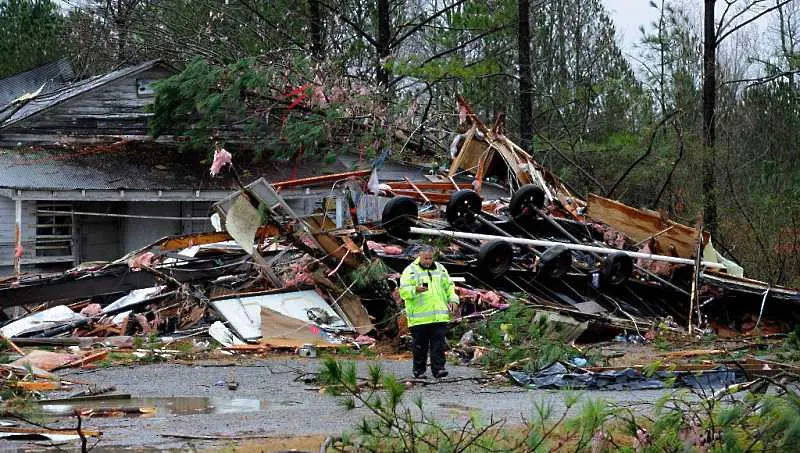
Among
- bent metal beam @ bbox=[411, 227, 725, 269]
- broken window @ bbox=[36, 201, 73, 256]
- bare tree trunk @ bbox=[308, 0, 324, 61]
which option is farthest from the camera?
bare tree trunk @ bbox=[308, 0, 324, 61]

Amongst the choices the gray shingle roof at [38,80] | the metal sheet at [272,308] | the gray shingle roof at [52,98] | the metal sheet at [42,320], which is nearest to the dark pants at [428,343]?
the metal sheet at [272,308]

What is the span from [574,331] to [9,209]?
1314cm

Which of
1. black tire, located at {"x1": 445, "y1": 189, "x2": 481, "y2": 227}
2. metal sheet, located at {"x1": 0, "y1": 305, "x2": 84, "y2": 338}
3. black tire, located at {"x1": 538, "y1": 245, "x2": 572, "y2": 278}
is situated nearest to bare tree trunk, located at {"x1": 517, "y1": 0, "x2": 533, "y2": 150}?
black tire, located at {"x1": 445, "y1": 189, "x2": 481, "y2": 227}

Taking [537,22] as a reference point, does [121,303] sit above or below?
below

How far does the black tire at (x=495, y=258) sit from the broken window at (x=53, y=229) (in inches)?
418

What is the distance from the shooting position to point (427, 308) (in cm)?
1191

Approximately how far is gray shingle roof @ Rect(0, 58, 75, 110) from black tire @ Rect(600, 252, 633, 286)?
20109mm

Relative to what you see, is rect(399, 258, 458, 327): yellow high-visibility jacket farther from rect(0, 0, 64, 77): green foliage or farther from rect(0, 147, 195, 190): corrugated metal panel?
rect(0, 0, 64, 77): green foliage

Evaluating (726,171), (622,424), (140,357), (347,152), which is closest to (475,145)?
(347,152)

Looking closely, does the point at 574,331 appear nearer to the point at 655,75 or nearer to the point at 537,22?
the point at 655,75

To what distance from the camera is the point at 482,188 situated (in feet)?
71.2

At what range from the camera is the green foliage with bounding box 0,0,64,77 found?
4203 cm

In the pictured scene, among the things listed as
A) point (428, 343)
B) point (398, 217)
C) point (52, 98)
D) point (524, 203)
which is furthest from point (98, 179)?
point (428, 343)

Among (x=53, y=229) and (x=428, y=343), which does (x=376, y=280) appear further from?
(x=53, y=229)
